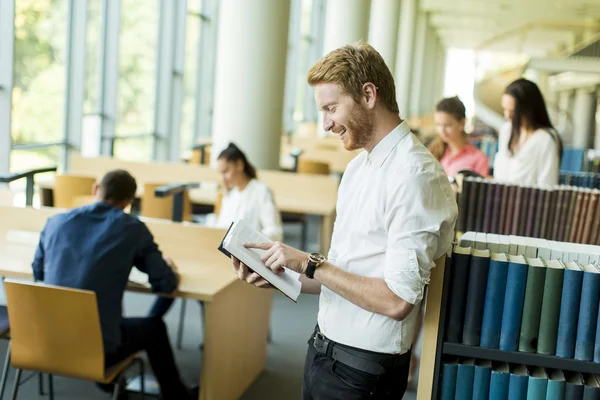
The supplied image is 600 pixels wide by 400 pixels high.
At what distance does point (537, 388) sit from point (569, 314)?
194 millimetres

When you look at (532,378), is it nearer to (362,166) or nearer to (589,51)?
(362,166)

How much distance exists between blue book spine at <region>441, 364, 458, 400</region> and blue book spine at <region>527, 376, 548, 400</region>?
0.18 metres

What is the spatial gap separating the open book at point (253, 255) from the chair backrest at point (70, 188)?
12.3 feet

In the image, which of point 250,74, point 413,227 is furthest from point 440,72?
point 413,227

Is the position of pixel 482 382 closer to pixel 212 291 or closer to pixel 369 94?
pixel 369 94

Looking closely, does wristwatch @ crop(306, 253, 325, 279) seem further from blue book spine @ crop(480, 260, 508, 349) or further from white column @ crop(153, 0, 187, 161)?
white column @ crop(153, 0, 187, 161)

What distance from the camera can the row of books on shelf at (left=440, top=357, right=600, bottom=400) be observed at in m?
1.83

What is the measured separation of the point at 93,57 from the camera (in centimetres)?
830

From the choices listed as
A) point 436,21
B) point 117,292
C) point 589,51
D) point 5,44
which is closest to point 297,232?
point 5,44

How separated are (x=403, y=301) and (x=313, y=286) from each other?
0.32 m

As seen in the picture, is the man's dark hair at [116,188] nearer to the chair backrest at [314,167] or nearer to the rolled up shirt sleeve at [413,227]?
the rolled up shirt sleeve at [413,227]

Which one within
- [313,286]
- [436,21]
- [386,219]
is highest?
[436,21]

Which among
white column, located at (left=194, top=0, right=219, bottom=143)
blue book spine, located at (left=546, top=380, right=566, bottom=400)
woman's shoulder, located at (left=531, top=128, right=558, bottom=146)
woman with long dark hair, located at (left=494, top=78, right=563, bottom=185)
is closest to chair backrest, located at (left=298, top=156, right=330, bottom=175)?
white column, located at (left=194, top=0, right=219, bottom=143)

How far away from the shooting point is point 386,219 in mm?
1658
